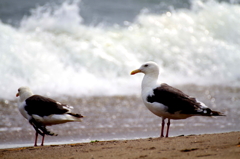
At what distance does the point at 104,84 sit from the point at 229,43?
291 inches

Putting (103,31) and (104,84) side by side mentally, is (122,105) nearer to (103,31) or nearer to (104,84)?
(104,84)

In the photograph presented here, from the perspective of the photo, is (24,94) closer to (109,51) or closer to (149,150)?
(149,150)

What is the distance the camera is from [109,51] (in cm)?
1419

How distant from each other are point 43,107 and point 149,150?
2.62 metres

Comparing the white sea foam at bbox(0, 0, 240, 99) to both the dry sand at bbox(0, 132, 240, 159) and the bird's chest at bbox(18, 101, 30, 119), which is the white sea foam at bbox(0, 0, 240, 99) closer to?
the bird's chest at bbox(18, 101, 30, 119)

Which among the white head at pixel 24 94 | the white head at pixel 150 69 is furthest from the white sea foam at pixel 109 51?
the white head at pixel 150 69

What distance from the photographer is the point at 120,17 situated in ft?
58.7

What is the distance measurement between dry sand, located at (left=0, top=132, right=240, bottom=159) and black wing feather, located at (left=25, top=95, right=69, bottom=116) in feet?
3.85

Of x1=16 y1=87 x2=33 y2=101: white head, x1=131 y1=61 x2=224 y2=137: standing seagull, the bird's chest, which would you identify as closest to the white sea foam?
x1=16 y1=87 x2=33 y2=101: white head

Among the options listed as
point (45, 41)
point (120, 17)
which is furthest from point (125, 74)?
point (120, 17)

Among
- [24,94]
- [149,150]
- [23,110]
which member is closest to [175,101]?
[149,150]

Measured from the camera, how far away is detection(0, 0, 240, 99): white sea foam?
38.6ft

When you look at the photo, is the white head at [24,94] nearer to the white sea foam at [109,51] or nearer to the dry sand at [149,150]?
the dry sand at [149,150]

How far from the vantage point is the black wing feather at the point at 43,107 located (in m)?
6.71
